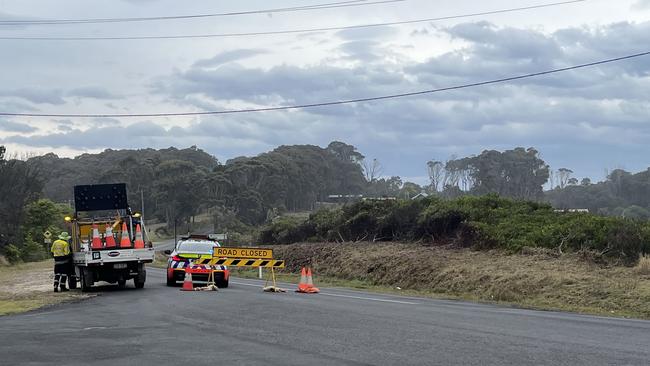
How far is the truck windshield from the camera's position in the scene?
26.4 m

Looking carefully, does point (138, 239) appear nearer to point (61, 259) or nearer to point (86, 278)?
point (86, 278)

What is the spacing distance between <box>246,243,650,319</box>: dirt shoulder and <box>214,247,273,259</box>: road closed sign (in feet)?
18.8

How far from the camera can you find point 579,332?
13055 mm

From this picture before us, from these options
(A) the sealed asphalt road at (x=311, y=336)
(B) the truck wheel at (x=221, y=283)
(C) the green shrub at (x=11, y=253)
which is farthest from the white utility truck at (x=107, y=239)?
(C) the green shrub at (x=11, y=253)

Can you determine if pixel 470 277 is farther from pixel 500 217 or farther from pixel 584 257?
pixel 500 217

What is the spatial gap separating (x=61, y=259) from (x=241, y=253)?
19.7ft

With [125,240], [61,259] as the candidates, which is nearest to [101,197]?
[125,240]

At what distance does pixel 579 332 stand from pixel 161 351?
7.07 m

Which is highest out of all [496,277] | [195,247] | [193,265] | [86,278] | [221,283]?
[195,247]

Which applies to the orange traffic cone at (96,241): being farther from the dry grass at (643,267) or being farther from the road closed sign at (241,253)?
the dry grass at (643,267)

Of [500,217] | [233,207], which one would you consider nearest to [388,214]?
[500,217]

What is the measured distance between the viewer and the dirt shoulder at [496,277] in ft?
69.1

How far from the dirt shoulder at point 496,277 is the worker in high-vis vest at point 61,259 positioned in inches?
470

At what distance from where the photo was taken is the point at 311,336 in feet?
41.2
